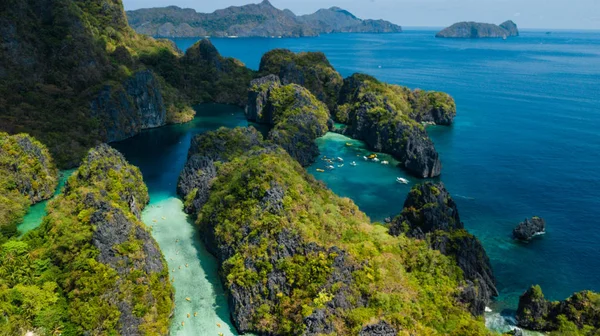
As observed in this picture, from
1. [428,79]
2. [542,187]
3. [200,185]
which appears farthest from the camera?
[428,79]

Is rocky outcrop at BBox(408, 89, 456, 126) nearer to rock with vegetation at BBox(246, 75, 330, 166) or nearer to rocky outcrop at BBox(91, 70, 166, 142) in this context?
rock with vegetation at BBox(246, 75, 330, 166)

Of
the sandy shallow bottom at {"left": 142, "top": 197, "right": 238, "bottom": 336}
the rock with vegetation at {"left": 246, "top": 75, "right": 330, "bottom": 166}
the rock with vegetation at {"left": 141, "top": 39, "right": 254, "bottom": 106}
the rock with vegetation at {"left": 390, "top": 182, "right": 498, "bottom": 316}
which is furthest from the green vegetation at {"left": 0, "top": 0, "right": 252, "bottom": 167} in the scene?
the rock with vegetation at {"left": 390, "top": 182, "right": 498, "bottom": 316}

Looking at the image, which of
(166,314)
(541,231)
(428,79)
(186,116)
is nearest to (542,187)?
(541,231)

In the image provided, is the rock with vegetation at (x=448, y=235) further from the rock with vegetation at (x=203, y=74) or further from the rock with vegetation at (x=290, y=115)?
the rock with vegetation at (x=203, y=74)

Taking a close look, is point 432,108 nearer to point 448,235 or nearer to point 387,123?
point 387,123

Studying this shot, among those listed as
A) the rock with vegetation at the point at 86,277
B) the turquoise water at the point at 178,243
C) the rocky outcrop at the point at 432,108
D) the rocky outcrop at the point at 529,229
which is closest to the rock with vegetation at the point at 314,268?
the turquoise water at the point at 178,243

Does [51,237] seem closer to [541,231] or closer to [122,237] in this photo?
[122,237]

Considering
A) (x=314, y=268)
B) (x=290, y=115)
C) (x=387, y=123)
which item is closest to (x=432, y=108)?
(x=387, y=123)
